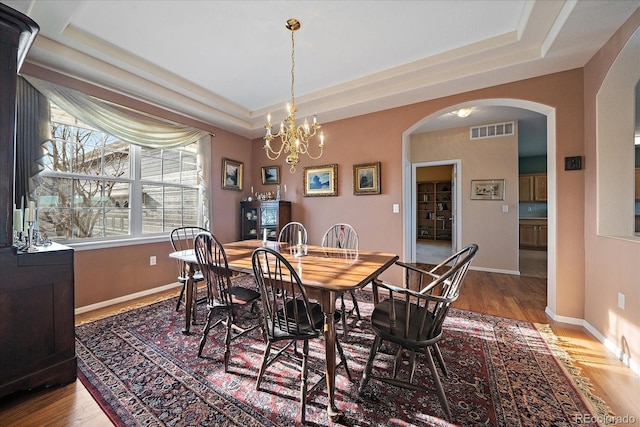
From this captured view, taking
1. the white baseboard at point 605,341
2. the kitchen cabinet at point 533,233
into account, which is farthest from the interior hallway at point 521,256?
the white baseboard at point 605,341

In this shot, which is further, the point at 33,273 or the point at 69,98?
the point at 69,98

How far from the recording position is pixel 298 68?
2.81m

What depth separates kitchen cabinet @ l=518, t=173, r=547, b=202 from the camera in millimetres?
6457

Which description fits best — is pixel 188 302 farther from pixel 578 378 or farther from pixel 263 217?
pixel 578 378

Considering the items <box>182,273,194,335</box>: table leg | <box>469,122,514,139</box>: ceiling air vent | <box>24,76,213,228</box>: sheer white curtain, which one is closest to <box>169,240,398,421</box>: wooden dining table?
<box>182,273,194,335</box>: table leg

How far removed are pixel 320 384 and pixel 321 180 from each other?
118 inches

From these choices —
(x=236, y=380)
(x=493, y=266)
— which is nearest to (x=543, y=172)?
(x=493, y=266)

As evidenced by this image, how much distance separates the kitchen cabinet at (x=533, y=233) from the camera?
647 cm

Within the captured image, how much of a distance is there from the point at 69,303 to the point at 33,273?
0.94ft

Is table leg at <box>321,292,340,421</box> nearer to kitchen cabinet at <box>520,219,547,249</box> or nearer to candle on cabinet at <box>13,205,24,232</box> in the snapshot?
candle on cabinet at <box>13,205,24,232</box>

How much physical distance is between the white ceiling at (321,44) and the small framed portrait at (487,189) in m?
2.22

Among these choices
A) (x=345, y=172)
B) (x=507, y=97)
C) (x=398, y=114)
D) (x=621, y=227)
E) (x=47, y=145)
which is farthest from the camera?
(x=345, y=172)

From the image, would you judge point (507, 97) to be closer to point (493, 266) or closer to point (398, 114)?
point (398, 114)

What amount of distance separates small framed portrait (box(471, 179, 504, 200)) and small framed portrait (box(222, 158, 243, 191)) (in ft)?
14.1
